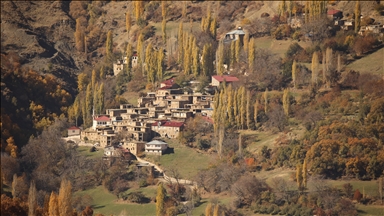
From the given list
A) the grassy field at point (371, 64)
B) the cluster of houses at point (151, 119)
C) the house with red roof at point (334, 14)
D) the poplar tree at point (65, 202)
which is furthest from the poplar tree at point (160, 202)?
the house with red roof at point (334, 14)

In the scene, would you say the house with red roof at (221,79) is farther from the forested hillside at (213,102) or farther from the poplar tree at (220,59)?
the poplar tree at (220,59)

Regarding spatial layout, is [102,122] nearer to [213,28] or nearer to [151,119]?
[151,119]

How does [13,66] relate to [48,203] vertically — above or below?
above

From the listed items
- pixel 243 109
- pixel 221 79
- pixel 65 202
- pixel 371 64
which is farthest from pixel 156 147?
pixel 371 64

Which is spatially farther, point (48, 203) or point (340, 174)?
point (340, 174)

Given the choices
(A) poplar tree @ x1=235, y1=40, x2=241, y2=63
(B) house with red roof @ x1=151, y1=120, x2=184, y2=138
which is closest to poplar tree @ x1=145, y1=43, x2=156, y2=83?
(A) poplar tree @ x1=235, y1=40, x2=241, y2=63

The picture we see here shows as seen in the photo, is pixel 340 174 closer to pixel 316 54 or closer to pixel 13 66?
pixel 316 54

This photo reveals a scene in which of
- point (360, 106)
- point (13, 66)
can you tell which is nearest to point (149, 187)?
point (360, 106)

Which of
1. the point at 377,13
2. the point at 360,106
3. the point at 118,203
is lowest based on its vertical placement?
the point at 118,203
